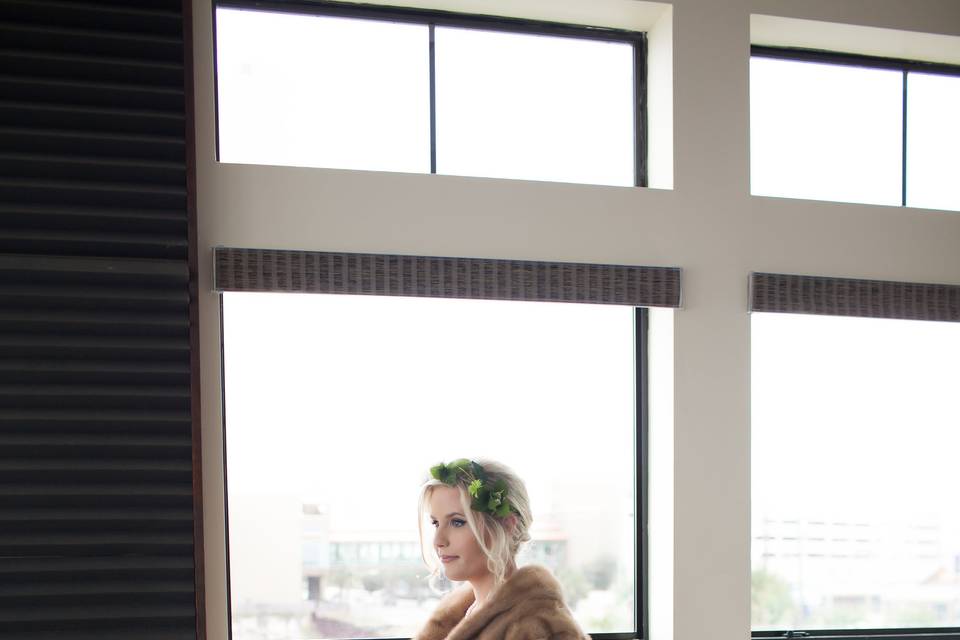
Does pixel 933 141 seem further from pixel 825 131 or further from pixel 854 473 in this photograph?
pixel 854 473

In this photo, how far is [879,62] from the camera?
4074 mm

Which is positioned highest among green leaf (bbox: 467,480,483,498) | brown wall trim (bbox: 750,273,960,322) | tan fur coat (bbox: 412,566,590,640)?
brown wall trim (bbox: 750,273,960,322)

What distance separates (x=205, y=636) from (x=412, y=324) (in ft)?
4.28

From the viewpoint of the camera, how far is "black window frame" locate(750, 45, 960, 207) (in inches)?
155

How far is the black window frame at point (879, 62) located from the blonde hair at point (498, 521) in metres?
2.17

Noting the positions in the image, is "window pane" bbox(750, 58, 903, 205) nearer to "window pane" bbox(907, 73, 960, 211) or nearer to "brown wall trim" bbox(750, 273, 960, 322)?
"window pane" bbox(907, 73, 960, 211)

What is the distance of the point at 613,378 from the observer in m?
3.71

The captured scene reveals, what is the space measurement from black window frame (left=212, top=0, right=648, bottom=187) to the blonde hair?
4.05 feet

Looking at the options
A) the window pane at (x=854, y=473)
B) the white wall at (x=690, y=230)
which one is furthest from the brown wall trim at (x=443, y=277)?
the window pane at (x=854, y=473)

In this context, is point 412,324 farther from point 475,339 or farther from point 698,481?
point 698,481

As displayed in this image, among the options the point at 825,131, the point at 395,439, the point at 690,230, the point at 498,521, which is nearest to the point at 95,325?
the point at 395,439

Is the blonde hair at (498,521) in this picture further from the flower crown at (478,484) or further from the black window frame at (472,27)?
the black window frame at (472,27)

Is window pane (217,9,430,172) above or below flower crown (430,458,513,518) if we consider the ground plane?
above

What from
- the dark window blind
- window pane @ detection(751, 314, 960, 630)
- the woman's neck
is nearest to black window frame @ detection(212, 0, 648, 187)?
the dark window blind
